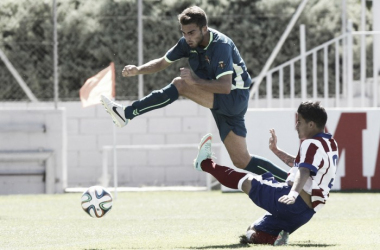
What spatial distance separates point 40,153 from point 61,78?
5.49 ft

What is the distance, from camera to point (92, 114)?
16.1 meters

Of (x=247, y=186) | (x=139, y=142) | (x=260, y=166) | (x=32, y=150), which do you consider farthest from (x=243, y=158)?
(x=139, y=142)

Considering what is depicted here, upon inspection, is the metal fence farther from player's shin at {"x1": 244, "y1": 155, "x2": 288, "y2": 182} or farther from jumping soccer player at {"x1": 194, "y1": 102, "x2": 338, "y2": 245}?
jumping soccer player at {"x1": 194, "y1": 102, "x2": 338, "y2": 245}

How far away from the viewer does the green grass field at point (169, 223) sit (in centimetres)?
765

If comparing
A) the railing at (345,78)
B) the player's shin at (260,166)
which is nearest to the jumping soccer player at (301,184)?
the player's shin at (260,166)

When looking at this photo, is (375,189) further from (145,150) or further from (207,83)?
(207,83)

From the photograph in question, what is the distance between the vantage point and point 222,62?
8.41 m

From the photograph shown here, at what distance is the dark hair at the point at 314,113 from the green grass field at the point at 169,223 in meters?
1.00

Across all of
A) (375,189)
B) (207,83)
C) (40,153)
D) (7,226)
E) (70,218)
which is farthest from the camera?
(40,153)

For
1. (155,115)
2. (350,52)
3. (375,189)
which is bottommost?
(375,189)

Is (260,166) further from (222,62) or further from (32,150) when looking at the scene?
(32,150)

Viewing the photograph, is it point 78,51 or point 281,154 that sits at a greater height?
point 78,51

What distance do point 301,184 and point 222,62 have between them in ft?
5.80

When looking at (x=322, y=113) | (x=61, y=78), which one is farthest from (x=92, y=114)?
(x=322, y=113)
